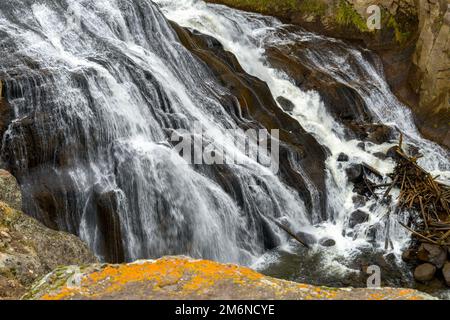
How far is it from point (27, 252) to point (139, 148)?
5.06m

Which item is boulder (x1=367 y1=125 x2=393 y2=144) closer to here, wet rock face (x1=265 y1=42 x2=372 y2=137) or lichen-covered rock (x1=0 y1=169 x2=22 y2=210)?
wet rock face (x1=265 y1=42 x2=372 y2=137)

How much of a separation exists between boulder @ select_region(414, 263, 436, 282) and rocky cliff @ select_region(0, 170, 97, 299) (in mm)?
6433

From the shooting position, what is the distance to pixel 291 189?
1141cm

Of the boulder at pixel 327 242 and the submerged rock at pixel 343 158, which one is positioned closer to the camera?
the boulder at pixel 327 242

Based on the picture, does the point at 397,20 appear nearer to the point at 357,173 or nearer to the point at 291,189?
the point at 357,173

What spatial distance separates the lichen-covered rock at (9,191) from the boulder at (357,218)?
7343 mm

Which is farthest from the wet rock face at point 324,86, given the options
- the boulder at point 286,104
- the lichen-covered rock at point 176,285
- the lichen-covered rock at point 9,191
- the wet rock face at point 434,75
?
the lichen-covered rock at point 176,285

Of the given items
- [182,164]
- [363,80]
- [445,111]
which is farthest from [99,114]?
[445,111]

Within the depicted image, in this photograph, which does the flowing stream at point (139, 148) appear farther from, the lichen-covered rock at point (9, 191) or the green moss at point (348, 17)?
the green moss at point (348, 17)

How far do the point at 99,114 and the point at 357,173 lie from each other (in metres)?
6.31

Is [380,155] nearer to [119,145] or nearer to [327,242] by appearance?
[327,242]

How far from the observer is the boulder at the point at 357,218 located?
11.2m

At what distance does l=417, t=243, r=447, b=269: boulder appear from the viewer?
977 centimetres

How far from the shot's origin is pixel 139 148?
1004cm
